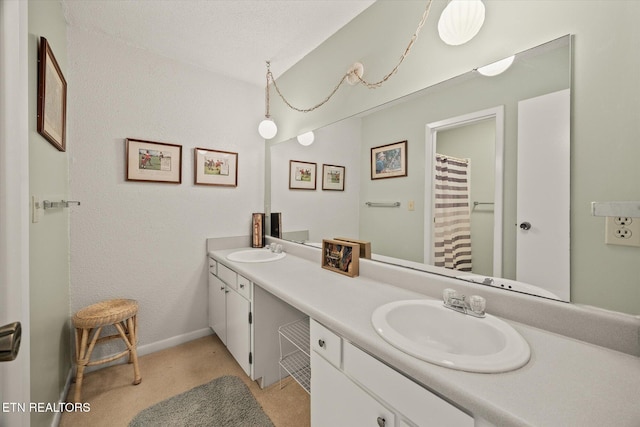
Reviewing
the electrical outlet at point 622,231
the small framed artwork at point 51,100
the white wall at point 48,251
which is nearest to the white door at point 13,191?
the white wall at point 48,251

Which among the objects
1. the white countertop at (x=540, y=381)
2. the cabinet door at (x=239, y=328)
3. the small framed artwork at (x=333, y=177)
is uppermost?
the small framed artwork at (x=333, y=177)

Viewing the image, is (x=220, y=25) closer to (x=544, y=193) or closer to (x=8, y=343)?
(x=8, y=343)

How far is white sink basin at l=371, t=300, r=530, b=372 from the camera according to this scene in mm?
704

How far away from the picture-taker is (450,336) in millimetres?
1009

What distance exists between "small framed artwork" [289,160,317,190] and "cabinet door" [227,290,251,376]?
988 millimetres

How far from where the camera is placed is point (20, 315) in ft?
2.59

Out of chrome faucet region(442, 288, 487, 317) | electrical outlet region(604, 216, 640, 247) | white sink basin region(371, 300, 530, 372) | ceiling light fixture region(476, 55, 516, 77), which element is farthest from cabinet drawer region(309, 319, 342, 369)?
ceiling light fixture region(476, 55, 516, 77)

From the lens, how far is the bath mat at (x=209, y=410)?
143cm

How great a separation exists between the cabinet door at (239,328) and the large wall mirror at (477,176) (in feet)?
2.73

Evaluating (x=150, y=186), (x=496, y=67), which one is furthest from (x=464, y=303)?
(x=150, y=186)

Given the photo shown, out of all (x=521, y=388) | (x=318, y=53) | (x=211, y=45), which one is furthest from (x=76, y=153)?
(x=521, y=388)

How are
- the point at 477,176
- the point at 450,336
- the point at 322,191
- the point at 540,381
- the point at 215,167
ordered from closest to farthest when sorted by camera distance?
the point at 540,381 < the point at 450,336 < the point at 477,176 < the point at 322,191 < the point at 215,167

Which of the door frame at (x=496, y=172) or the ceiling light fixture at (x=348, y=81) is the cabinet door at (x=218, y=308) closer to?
the ceiling light fixture at (x=348, y=81)

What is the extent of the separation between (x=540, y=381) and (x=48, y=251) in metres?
2.04
